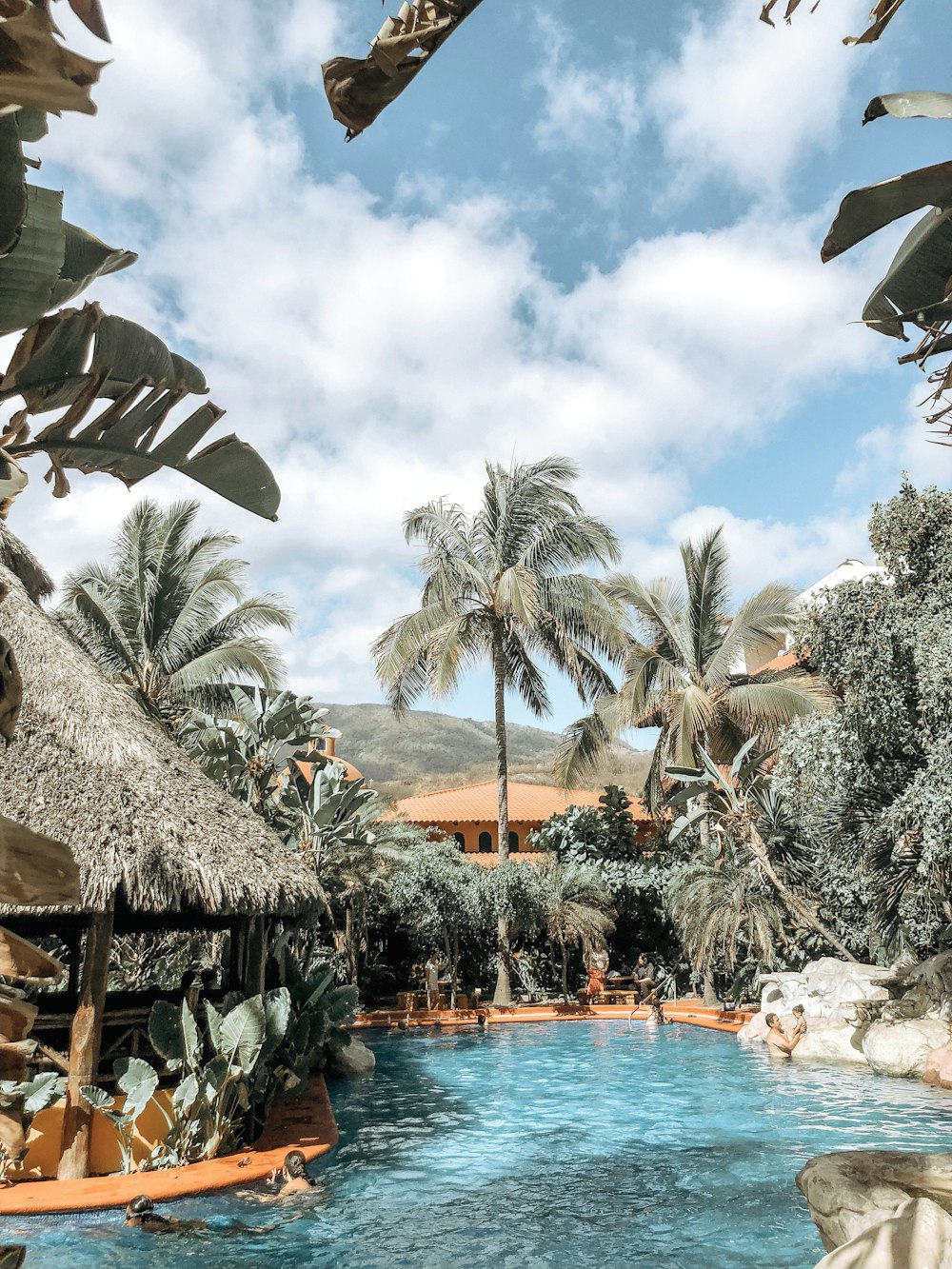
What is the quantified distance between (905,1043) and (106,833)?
36.4ft

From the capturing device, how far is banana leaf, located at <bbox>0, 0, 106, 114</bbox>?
135 centimetres

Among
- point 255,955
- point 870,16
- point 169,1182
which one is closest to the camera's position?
point 870,16

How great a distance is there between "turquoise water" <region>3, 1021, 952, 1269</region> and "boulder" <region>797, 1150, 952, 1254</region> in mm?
1464

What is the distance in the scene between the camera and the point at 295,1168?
320 inches

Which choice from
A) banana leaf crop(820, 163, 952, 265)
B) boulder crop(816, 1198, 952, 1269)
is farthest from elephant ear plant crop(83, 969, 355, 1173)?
banana leaf crop(820, 163, 952, 265)

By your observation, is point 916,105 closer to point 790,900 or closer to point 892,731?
point 892,731

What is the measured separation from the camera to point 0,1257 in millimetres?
1559

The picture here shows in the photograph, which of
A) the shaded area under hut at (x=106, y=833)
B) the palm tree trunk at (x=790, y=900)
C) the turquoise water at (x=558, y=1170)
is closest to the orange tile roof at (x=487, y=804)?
the palm tree trunk at (x=790, y=900)

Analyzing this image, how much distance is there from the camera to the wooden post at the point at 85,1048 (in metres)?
8.06

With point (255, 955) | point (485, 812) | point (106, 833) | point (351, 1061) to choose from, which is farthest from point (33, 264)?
point (485, 812)

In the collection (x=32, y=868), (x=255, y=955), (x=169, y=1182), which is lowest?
(x=169, y=1182)

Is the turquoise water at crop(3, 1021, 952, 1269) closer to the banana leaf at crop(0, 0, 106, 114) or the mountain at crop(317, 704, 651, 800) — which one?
the banana leaf at crop(0, 0, 106, 114)

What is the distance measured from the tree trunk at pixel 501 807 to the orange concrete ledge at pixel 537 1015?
55 centimetres

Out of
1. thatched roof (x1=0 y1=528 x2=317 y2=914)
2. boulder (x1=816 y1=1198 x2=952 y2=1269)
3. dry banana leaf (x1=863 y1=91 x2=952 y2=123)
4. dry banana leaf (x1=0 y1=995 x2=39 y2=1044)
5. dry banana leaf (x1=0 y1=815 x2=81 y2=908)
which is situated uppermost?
dry banana leaf (x1=863 y1=91 x2=952 y2=123)
